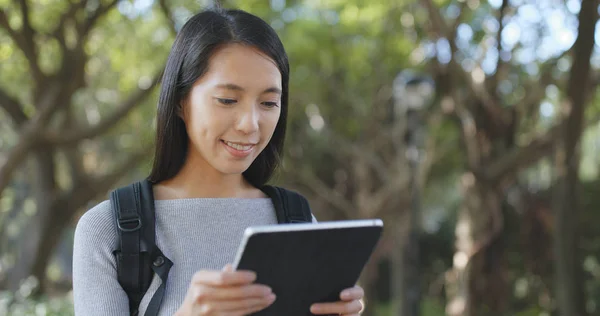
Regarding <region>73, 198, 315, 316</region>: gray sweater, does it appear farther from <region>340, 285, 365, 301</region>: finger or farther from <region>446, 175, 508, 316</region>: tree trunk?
<region>446, 175, 508, 316</region>: tree trunk

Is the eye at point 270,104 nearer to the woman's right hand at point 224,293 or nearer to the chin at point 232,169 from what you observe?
the chin at point 232,169

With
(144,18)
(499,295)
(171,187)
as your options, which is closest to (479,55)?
(499,295)

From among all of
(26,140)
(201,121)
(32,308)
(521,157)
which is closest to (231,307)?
(201,121)

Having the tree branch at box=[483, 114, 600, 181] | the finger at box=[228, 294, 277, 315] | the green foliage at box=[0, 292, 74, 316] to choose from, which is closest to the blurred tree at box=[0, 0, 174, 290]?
the green foliage at box=[0, 292, 74, 316]

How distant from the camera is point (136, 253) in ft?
5.20

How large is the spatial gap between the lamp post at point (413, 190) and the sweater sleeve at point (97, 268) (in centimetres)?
776

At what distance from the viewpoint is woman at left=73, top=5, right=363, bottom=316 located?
1596 millimetres

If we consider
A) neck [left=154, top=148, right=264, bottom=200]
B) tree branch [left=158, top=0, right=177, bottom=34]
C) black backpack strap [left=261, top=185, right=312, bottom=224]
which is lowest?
black backpack strap [left=261, top=185, right=312, bottom=224]

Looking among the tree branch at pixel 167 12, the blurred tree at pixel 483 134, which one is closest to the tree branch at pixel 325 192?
the blurred tree at pixel 483 134

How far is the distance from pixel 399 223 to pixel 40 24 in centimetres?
642

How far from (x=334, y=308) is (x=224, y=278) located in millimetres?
300

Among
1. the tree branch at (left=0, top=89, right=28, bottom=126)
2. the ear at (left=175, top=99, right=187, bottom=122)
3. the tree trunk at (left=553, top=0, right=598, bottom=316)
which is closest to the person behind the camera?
the ear at (left=175, top=99, right=187, bottom=122)

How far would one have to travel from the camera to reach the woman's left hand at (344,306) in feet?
5.01

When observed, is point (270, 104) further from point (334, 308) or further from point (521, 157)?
point (521, 157)
